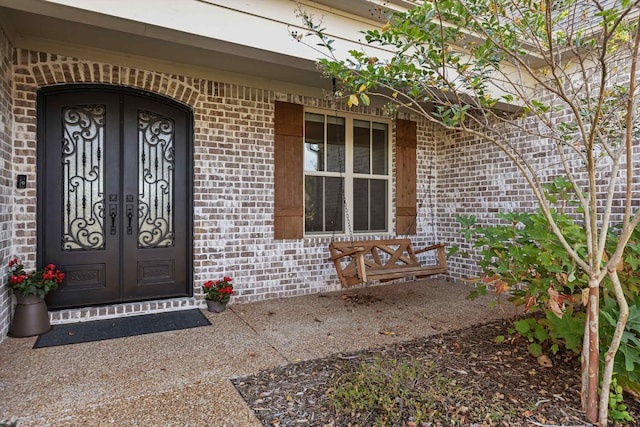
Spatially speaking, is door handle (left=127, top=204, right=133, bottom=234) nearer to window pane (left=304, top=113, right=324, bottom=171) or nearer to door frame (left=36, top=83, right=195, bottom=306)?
door frame (left=36, top=83, right=195, bottom=306)

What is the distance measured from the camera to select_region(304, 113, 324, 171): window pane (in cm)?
511

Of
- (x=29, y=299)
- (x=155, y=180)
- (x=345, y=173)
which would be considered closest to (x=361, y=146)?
(x=345, y=173)

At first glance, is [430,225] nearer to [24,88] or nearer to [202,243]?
[202,243]

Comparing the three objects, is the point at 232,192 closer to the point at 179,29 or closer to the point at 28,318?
the point at 179,29

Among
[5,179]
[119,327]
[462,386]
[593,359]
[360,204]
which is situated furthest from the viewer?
[360,204]

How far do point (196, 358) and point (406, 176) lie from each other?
4039 millimetres

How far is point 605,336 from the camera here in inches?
89.7

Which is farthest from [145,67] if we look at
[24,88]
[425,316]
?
[425,316]

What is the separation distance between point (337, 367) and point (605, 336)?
167 cm

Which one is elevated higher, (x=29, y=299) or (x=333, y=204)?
(x=333, y=204)

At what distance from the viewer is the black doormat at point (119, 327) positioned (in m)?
3.29

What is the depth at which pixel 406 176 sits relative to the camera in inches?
228

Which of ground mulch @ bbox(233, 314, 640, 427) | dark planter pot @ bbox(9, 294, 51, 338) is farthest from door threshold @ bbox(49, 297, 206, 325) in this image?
ground mulch @ bbox(233, 314, 640, 427)

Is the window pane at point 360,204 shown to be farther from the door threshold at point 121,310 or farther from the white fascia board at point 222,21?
the door threshold at point 121,310
